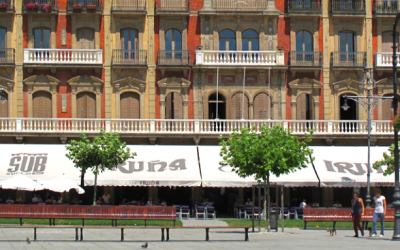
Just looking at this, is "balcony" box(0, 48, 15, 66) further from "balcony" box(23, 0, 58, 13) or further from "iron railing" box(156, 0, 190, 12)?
"iron railing" box(156, 0, 190, 12)

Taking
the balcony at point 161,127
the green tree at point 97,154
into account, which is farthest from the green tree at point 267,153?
the balcony at point 161,127

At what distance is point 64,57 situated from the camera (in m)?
38.0

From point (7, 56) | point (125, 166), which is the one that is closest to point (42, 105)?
point (7, 56)

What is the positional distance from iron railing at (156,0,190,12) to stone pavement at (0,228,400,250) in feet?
48.8

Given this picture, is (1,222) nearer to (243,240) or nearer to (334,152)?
(243,240)

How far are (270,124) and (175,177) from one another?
687 cm

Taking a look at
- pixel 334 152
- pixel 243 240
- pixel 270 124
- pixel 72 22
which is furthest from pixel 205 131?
pixel 243 240

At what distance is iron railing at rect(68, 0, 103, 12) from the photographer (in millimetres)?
38250

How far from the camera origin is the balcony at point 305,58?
1539 inches

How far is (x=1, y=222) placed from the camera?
97.3 ft

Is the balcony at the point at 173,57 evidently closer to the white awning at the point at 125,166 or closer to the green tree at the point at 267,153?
the white awning at the point at 125,166

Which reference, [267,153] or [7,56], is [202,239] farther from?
[7,56]

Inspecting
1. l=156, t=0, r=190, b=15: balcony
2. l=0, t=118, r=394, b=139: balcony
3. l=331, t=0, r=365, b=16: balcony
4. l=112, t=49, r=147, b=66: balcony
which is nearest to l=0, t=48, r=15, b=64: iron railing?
l=0, t=118, r=394, b=139: balcony

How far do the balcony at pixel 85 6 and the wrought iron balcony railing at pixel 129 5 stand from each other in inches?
32.1
